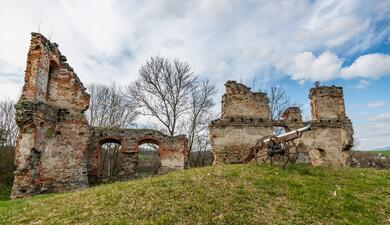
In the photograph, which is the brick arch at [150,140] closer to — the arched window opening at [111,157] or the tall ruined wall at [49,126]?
the tall ruined wall at [49,126]

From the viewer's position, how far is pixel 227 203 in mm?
6430

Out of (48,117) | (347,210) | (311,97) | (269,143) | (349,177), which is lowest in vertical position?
(347,210)

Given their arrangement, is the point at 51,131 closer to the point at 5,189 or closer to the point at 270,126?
the point at 5,189

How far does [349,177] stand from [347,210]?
307 cm

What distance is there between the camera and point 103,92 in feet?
106

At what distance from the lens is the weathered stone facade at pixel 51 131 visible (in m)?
11.9

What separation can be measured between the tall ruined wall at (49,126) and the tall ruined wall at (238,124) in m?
6.98

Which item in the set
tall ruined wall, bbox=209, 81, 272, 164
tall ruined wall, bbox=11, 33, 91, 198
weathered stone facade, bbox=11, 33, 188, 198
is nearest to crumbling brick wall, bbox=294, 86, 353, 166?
tall ruined wall, bbox=209, 81, 272, 164

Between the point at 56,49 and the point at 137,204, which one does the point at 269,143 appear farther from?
the point at 56,49

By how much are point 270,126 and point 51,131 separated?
453 inches

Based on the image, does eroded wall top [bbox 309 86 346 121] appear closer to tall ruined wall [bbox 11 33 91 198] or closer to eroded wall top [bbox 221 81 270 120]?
eroded wall top [bbox 221 81 270 120]

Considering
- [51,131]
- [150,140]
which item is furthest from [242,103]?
[51,131]

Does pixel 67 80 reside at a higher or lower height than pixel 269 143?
higher

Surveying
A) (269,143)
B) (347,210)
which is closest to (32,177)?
(269,143)
